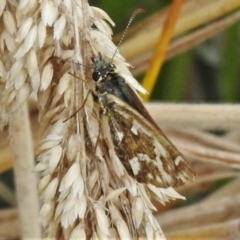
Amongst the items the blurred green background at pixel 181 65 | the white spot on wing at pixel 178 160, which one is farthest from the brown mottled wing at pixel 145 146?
the blurred green background at pixel 181 65

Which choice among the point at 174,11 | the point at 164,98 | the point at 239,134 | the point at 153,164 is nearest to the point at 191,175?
the point at 153,164

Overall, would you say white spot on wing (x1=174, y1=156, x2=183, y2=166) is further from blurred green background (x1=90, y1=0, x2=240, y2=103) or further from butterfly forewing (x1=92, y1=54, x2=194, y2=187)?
blurred green background (x1=90, y1=0, x2=240, y2=103)

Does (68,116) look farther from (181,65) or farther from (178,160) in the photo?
(181,65)

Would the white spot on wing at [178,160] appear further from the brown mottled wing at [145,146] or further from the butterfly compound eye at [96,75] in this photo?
the butterfly compound eye at [96,75]

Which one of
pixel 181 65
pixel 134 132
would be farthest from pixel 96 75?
pixel 181 65

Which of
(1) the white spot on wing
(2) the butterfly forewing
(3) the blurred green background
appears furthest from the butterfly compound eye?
(3) the blurred green background

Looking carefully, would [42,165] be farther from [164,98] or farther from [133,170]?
[164,98]
